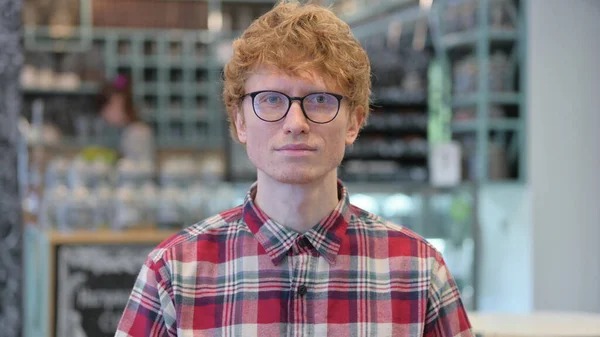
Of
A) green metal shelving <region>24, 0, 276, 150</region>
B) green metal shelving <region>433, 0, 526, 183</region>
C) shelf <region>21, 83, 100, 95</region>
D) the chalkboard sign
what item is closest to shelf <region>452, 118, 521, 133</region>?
green metal shelving <region>433, 0, 526, 183</region>

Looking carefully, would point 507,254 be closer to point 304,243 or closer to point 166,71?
point 304,243

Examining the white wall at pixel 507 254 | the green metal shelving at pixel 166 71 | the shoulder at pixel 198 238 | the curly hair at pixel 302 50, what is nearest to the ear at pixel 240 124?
Result: the curly hair at pixel 302 50

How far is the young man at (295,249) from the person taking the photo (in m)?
1.21

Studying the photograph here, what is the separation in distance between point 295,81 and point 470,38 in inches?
164

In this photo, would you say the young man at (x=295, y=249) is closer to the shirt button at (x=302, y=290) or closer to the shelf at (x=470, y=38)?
the shirt button at (x=302, y=290)

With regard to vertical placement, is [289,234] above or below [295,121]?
below

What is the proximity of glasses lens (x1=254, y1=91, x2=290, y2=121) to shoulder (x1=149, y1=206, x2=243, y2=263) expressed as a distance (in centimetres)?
18

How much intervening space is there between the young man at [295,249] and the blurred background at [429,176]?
2.14 meters

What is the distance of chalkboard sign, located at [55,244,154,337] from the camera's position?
372 centimetres

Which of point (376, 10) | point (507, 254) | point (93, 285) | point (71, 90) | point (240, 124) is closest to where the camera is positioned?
point (240, 124)

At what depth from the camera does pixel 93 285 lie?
3748 millimetres

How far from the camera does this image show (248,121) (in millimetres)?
1258

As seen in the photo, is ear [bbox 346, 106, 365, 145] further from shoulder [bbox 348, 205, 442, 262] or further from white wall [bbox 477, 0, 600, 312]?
white wall [bbox 477, 0, 600, 312]

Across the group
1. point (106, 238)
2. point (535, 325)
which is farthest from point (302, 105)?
point (106, 238)
